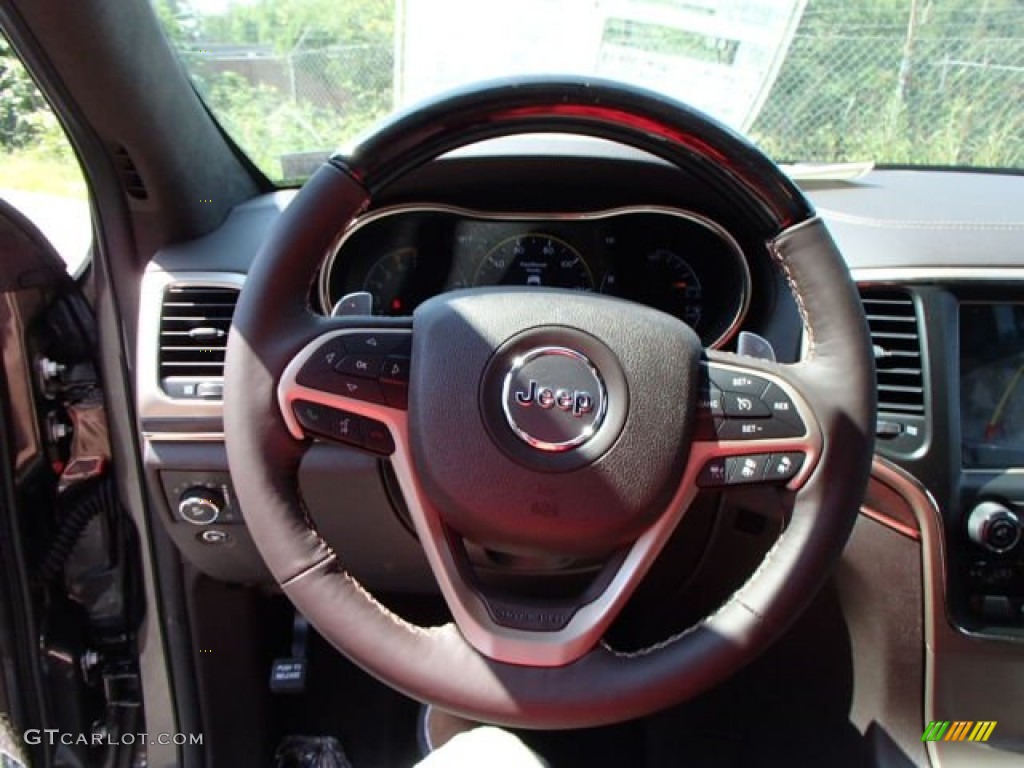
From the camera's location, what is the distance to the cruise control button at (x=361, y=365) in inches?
44.7

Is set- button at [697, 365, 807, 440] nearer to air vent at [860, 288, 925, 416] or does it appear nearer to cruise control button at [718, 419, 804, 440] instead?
cruise control button at [718, 419, 804, 440]

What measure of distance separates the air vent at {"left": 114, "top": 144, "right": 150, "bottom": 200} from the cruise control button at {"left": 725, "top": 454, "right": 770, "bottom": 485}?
104 cm

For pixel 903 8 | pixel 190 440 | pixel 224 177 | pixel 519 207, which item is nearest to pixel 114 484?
pixel 190 440

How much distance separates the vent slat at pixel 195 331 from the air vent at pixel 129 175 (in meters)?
0.16

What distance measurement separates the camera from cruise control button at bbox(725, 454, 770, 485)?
44.6 inches

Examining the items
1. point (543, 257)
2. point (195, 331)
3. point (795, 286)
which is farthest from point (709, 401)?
point (195, 331)

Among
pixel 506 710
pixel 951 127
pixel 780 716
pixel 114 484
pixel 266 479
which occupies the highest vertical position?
pixel 951 127

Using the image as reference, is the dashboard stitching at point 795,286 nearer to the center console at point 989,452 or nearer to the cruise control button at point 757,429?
the cruise control button at point 757,429

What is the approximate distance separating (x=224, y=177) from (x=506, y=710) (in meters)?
1.13

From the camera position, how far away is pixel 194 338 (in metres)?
1.57

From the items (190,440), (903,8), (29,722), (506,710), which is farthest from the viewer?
(903,8)

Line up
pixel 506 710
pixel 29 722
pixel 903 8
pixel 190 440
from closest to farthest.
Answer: pixel 506 710 → pixel 190 440 → pixel 29 722 → pixel 903 8

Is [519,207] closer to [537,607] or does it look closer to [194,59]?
[194,59]

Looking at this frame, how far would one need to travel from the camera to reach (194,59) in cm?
165
